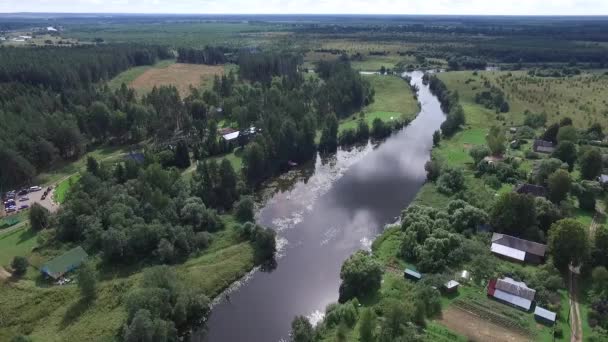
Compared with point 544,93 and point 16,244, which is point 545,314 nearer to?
point 16,244

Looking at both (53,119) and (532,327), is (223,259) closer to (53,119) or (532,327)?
(532,327)

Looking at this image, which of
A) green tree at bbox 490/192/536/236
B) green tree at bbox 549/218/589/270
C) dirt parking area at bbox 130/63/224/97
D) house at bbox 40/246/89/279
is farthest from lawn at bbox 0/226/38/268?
dirt parking area at bbox 130/63/224/97

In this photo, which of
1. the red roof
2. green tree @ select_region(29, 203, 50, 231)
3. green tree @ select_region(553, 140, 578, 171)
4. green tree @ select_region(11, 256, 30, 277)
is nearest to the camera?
the red roof

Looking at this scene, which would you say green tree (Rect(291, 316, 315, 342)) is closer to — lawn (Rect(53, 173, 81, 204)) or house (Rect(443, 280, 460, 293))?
house (Rect(443, 280, 460, 293))

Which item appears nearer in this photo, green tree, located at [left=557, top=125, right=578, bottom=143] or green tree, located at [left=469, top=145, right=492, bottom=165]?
green tree, located at [left=469, top=145, right=492, bottom=165]

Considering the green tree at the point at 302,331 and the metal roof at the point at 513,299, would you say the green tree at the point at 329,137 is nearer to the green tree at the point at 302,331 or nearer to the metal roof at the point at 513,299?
the metal roof at the point at 513,299

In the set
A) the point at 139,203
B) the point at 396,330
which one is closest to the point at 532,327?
the point at 396,330
